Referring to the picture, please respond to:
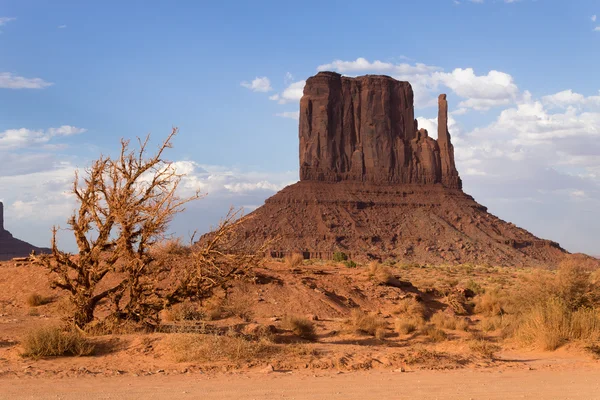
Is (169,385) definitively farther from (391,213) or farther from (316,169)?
(316,169)

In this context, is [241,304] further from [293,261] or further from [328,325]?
[293,261]

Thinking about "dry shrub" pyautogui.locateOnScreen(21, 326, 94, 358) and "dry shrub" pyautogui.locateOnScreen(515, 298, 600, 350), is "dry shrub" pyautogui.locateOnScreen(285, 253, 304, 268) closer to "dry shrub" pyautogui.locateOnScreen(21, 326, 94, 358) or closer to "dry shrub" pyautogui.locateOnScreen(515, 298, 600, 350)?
"dry shrub" pyautogui.locateOnScreen(515, 298, 600, 350)

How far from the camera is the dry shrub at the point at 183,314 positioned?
17164mm

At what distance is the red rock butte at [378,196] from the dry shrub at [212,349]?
58.0 m

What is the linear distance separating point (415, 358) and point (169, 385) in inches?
203

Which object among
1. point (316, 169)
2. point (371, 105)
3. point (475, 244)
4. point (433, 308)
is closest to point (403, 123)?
point (371, 105)

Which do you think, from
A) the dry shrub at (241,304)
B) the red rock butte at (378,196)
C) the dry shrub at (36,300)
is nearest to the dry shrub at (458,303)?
the dry shrub at (241,304)

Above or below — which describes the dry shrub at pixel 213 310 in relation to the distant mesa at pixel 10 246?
below

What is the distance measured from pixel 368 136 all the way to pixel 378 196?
14277 mm

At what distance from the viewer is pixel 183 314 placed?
17.3m

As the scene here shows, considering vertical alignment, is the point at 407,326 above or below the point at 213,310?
below

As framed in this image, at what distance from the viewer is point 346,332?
1780cm

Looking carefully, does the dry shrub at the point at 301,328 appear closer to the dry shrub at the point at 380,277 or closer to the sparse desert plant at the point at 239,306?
the sparse desert plant at the point at 239,306

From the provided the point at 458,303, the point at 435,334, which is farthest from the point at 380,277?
the point at 435,334
